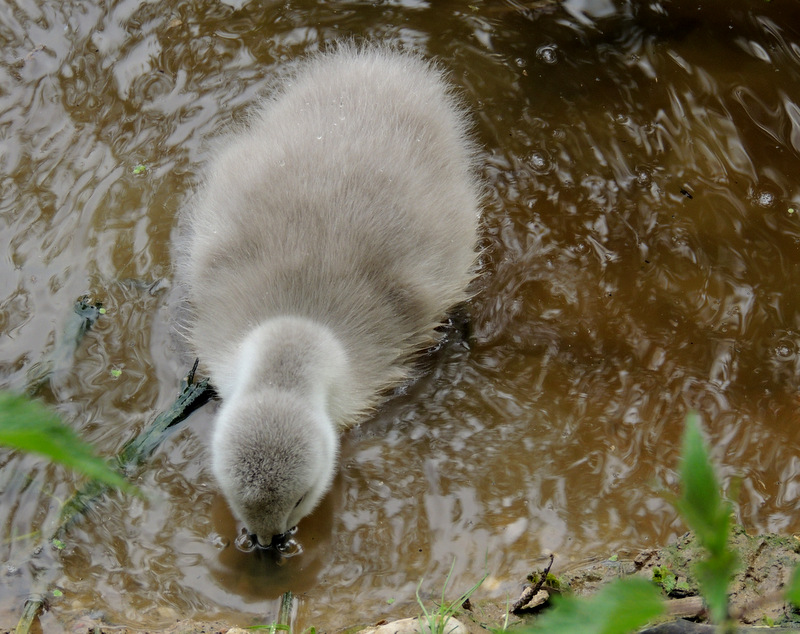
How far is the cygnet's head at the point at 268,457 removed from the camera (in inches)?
100

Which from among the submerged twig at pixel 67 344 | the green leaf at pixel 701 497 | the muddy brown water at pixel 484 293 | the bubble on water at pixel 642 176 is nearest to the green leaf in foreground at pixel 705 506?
the green leaf at pixel 701 497

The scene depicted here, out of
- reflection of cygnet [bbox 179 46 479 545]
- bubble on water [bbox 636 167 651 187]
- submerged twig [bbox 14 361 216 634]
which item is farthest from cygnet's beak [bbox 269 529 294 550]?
bubble on water [bbox 636 167 651 187]

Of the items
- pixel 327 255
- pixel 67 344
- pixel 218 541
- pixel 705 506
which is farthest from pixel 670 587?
pixel 67 344

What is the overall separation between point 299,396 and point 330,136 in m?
1.20

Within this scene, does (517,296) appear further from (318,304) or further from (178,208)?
(178,208)

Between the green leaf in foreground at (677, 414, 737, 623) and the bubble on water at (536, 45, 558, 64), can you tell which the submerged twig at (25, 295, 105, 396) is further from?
the green leaf in foreground at (677, 414, 737, 623)

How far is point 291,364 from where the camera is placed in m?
2.83

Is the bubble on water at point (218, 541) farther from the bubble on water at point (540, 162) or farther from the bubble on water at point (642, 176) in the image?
the bubble on water at point (642, 176)

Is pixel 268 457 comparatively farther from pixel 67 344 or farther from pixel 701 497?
pixel 701 497

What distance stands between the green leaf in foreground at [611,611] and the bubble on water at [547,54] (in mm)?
3840

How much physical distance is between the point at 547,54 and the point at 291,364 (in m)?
2.56

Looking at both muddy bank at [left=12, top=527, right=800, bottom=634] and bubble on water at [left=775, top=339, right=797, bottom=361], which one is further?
bubble on water at [left=775, top=339, right=797, bottom=361]

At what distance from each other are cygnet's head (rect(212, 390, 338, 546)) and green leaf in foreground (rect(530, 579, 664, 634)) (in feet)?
5.27

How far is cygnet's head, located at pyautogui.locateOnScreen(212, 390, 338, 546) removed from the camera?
2.55 meters
